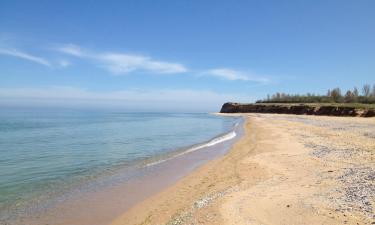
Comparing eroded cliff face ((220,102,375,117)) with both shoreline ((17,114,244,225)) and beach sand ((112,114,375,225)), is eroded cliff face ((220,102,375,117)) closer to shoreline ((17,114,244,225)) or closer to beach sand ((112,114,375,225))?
beach sand ((112,114,375,225))

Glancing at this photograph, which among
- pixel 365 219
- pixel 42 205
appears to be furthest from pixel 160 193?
pixel 365 219

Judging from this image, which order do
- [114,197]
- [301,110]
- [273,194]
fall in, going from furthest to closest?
[301,110], [114,197], [273,194]

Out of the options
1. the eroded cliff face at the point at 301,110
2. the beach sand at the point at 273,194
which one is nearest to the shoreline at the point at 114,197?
the beach sand at the point at 273,194

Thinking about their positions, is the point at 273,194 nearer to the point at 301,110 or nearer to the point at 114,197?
the point at 114,197

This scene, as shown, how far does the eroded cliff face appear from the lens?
61.2m

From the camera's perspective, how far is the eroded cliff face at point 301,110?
61244 mm

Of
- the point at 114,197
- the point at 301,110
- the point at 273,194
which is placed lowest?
the point at 114,197

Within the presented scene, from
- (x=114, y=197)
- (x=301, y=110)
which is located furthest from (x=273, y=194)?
(x=301, y=110)

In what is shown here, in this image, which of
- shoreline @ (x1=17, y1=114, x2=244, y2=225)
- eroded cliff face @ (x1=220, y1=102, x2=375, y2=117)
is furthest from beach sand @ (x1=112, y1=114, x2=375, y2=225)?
eroded cliff face @ (x1=220, y1=102, x2=375, y2=117)

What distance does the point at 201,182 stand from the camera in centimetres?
1366

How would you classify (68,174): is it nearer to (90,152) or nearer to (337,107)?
(90,152)

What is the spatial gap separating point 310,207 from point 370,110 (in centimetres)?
5793

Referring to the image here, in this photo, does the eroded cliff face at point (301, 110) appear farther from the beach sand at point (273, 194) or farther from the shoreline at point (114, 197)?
the shoreline at point (114, 197)

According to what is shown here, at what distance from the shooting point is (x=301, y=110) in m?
86.3
